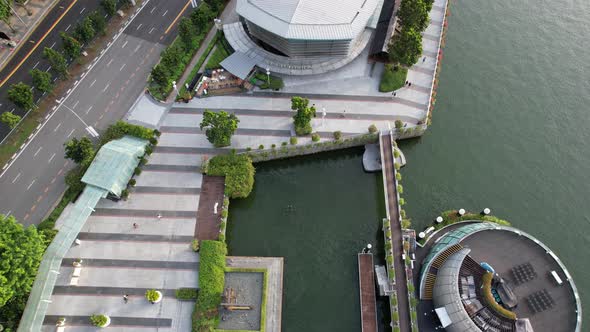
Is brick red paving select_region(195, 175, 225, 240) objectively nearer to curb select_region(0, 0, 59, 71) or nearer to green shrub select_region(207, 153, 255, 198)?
green shrub select_region(207, 153, 255, 198)

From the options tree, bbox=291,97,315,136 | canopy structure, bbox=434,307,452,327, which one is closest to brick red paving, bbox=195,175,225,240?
tree, bbox=291,97,315,136

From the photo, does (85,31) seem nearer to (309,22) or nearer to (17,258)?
(309,22)

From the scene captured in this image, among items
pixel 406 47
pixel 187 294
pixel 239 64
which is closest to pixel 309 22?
pixel 239 64

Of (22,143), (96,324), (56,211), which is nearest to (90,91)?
(22,143)

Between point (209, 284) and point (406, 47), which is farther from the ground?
point (406, 47)

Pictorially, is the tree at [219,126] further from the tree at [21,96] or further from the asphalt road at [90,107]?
the tree at [21,96]

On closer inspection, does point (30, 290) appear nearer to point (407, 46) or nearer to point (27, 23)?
point (27, 23)

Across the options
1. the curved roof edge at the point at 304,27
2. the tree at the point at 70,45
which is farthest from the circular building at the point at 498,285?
the tree at the point at 70,45
